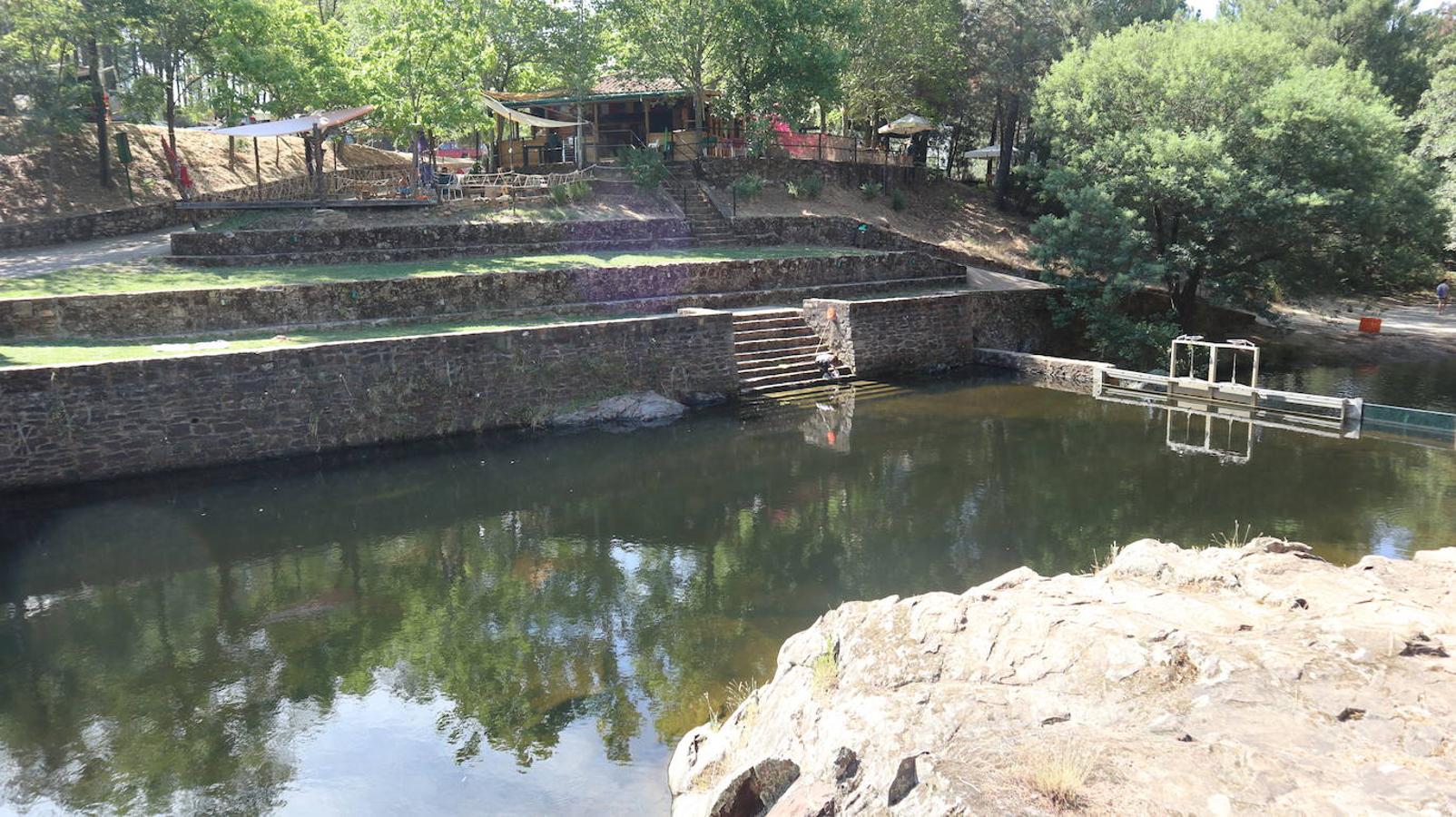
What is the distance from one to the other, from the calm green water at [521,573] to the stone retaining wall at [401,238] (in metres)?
7.17

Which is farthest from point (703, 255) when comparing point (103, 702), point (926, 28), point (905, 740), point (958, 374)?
point (905, 740)

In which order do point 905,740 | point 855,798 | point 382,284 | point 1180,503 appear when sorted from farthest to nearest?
point 382,284
point 1180,503
point 905,740
point 855,798

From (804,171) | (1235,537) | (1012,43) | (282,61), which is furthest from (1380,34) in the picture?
(282,61)

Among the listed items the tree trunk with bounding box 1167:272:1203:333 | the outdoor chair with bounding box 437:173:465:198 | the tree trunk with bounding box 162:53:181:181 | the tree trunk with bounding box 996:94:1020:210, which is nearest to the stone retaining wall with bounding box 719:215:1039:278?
the tree trunk with bounding box 1167:272:1203:333

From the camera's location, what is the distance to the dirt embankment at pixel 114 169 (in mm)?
22531

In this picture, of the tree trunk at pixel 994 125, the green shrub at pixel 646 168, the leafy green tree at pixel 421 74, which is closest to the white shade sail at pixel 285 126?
the leafy green tree at pixel 421 74

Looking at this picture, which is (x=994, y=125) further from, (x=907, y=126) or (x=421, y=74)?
(x=421, y=74)

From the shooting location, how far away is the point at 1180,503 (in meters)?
12.8

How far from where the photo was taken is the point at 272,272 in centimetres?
1909

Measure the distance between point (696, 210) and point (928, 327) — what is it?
342 inches

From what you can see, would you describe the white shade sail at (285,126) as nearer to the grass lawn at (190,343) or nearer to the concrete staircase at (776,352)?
the grass lawn at (190,343)

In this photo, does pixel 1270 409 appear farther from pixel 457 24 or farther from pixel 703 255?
pixel 457 24

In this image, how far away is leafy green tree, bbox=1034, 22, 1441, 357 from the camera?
67.3 ft

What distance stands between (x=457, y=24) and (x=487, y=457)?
14.6 meters
